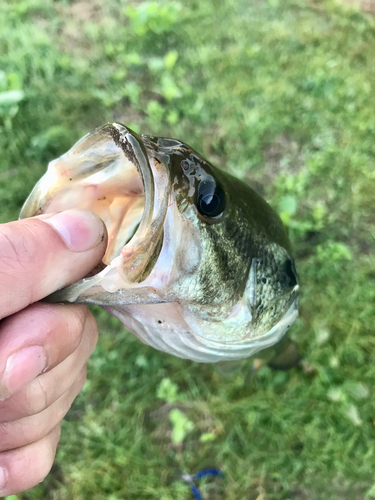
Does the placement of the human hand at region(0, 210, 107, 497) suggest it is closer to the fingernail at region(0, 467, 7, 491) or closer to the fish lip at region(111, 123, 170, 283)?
the fingernail at region(0, 467, 7, 491)

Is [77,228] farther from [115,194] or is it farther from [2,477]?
[2,477]

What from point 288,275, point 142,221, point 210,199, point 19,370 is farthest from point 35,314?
point 288,275

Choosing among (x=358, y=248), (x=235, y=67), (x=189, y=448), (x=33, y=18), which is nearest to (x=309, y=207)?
(x=358, y=248)

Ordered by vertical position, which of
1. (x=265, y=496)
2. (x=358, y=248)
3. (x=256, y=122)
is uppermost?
(x=256, y=122)

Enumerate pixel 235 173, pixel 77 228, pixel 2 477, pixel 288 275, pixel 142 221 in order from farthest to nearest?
pixel 235 173
pixel 288 275
pixel 2 477
pixel 77 228
pixel 142 221

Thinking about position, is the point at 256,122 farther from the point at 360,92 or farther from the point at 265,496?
the point at 265,496
